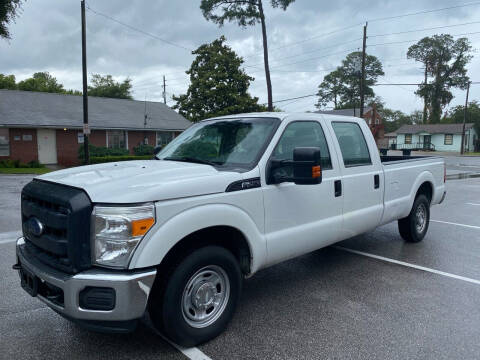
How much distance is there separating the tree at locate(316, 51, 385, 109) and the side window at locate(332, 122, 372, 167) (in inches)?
2880

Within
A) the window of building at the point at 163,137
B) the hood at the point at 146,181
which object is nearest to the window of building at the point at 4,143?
the window of building at the point at 163,137

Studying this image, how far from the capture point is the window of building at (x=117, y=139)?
28.9 m

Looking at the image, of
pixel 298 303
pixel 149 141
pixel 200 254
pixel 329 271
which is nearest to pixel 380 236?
pixel 329 271

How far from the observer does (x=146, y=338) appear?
11.0 ft

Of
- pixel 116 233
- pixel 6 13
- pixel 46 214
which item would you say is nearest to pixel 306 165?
pixel 116 233

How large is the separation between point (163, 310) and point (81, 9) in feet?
62.5

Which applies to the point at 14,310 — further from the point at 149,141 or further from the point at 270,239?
the point at 149,141

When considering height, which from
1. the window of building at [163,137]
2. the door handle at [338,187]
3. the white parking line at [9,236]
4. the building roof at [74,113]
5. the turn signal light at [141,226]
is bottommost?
the white parking line at [9,236]

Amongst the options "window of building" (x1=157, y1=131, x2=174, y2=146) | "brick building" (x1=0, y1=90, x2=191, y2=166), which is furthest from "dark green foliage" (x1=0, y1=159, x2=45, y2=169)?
"window of building" (x1=157, y1=131, x2=174, y2=146)

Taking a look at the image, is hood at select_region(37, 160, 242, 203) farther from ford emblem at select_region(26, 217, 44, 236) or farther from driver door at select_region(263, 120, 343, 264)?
driver door at select_region(263, 120, 343, 264)

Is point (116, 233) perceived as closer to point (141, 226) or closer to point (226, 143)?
point (141, 226)

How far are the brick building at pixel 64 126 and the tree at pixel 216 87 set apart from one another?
3.30 metres

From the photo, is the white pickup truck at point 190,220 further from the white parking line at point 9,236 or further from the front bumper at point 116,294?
the white parking line at point 9,236

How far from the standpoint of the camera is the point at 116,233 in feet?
8.79
